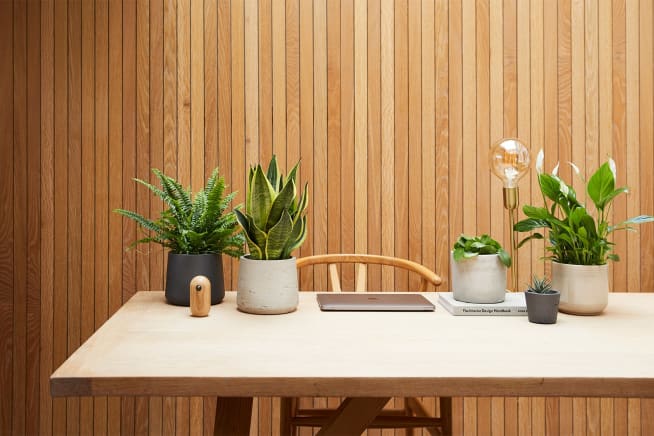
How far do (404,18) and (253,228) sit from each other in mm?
1427

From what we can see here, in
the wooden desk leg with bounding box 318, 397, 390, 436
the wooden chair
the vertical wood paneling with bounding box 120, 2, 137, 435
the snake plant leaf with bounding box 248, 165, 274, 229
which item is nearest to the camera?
the wooden desk leg with bounding box 318, 397, 390, 436

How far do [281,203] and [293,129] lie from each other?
1.03 metres

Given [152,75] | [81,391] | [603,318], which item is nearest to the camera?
[81,391]

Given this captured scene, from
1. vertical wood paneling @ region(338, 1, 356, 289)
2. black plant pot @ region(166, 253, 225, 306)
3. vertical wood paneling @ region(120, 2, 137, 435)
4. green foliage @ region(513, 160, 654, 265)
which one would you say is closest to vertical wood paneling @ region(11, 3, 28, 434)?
vertical wood paneling @ region(120, 2, 137, 435)

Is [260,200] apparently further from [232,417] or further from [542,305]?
[542,305]

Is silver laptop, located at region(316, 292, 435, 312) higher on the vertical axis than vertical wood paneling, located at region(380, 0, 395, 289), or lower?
lower

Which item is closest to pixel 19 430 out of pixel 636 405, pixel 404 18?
pixel 404 18

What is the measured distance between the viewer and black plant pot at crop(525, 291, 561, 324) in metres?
1.22

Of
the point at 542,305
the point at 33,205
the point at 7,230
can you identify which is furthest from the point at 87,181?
the point at 542,305

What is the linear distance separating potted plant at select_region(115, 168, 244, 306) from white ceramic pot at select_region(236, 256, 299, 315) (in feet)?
0.48

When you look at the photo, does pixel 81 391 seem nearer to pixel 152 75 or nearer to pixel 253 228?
pixel 253 228

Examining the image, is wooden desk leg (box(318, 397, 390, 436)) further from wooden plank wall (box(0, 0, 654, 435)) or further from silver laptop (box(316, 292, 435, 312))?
wooden plank wall (box(0, 0, 654, 435))

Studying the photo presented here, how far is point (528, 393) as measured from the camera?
874mm

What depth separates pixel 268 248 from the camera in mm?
1335
